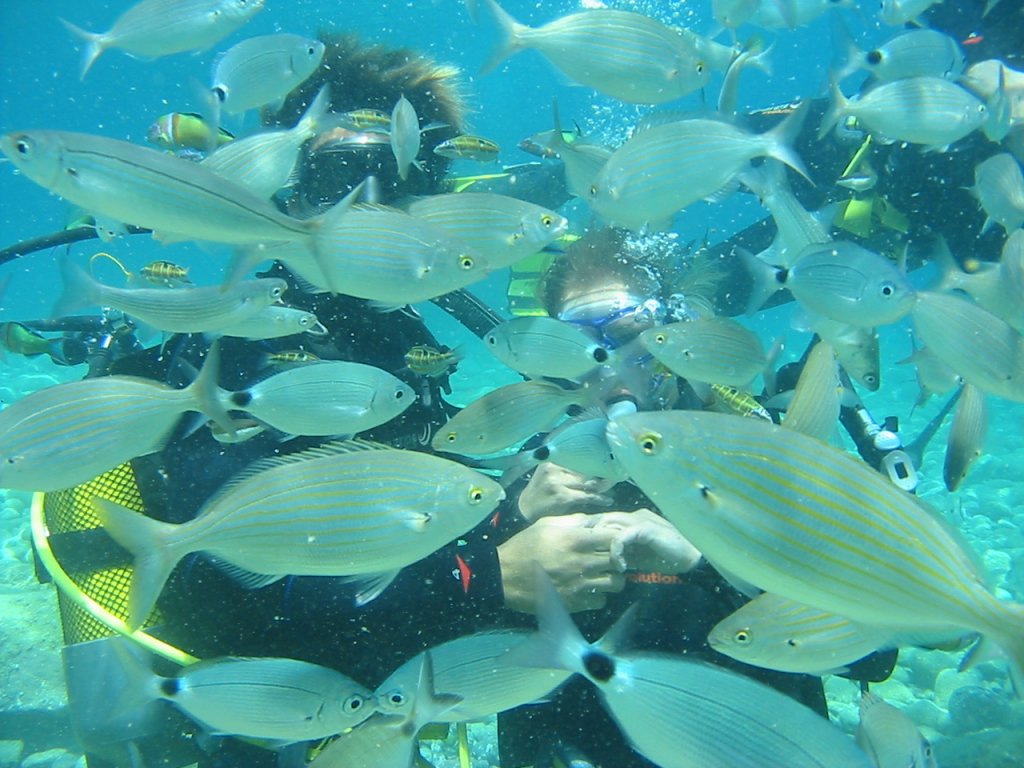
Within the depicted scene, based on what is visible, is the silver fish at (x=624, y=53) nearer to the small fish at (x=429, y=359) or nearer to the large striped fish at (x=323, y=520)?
the small fish at (x=429, y=359)

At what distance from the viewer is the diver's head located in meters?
3.86

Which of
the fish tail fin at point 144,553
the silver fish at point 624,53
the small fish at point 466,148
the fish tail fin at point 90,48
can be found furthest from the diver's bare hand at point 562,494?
the fish tail fin at point 90,48

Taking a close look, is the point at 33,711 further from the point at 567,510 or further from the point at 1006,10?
the point at 1006,10

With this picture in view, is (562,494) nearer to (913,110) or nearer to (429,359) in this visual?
(429,359)

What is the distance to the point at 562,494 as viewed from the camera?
2867 mm

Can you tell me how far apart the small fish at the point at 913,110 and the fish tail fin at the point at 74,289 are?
328 cm

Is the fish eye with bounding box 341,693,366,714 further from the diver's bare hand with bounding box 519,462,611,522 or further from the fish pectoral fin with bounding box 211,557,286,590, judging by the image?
the diver's bare hand with bounding box 519,462,611,522

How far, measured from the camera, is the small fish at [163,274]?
363 centimetres

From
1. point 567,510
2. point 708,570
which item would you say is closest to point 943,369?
point 708,570

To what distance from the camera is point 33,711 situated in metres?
5.45

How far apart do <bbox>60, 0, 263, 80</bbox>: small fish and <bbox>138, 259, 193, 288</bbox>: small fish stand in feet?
3.84

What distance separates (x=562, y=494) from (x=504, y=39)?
2.14 m

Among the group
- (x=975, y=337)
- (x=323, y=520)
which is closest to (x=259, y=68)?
(x=323, y=520)

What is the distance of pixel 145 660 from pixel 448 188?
296 cm
